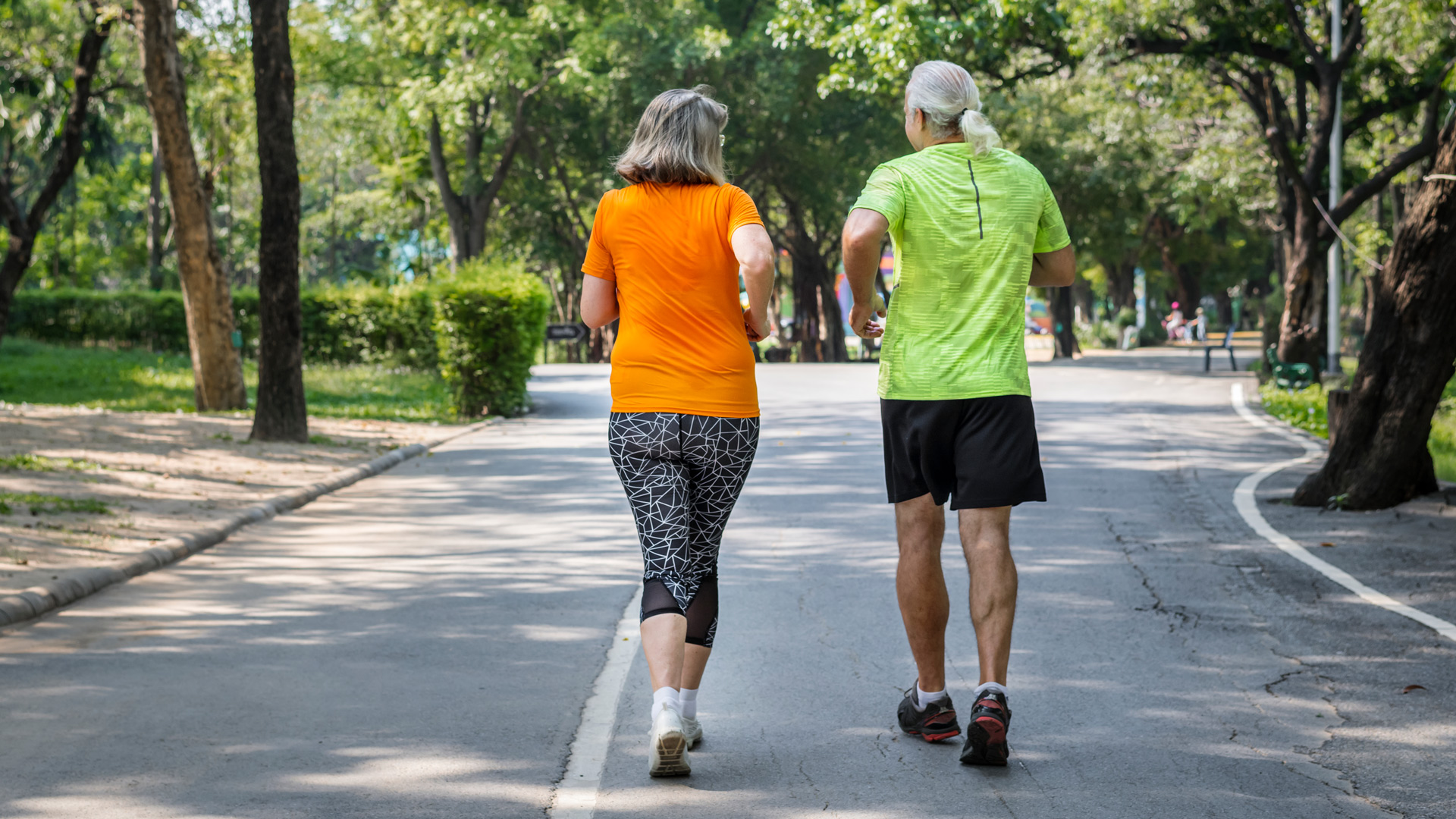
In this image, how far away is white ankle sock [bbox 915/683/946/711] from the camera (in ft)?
14.3

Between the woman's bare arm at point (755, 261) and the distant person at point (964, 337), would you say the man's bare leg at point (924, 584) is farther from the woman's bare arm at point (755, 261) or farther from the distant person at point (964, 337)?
the woman's bare arm at point (755, 261)

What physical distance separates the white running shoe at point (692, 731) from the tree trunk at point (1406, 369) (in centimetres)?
661

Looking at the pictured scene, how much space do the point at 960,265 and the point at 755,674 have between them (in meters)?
1.96

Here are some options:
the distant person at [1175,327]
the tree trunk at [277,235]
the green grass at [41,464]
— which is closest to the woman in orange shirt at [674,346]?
the green grass at [41,464]

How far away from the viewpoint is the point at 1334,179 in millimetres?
21938

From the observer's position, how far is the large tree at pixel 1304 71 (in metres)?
19.7

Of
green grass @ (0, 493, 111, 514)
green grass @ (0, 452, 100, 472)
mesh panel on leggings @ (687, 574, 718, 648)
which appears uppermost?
mesh panel on leggings @ (687, 574, 718, 648)

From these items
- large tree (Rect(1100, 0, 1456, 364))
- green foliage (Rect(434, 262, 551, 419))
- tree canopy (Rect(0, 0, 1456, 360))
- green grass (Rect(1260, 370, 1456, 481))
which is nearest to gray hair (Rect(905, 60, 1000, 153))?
green grass (Rect(1260, 370, 1456, 481))

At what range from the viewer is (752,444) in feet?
13.6

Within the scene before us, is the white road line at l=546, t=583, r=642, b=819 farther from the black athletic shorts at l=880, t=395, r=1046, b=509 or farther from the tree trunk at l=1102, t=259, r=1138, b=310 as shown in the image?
the tree trunk at l=1102, t=259, r=1138, b=310

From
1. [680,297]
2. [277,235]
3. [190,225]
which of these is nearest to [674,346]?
[680,297]

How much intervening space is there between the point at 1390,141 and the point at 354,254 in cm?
6171

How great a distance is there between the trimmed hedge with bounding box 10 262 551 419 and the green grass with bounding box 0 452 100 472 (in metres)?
5.85

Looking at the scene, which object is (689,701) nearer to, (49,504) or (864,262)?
(864,262)
